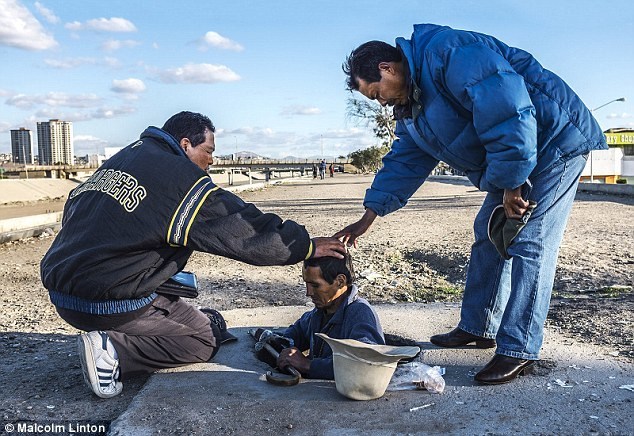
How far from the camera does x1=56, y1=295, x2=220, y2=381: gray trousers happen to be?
11.2 ft

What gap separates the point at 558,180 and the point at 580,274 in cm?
372

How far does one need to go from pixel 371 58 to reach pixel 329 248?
103 cm

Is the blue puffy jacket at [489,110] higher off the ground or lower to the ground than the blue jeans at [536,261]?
higher

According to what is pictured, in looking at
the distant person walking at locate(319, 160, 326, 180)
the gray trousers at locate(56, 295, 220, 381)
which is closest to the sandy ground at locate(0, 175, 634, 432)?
the gray trousers at locate(56, 295, 220, 381)

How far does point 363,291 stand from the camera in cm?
610

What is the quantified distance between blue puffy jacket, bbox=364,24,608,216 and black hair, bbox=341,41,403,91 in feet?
0.19

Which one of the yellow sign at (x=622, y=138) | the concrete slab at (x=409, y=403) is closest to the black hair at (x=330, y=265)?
the concrete slab at (x=409, y=403)

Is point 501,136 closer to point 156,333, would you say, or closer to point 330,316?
point 330,316

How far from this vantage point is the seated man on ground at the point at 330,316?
3.46m

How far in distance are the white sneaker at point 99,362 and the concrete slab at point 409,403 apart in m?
0.21

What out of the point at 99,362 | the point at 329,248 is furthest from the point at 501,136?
the point at 99,362

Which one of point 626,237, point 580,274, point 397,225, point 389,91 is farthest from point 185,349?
point 397,225

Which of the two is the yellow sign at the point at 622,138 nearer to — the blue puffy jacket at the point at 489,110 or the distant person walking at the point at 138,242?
the blue puffy jacket at the point at 489,110

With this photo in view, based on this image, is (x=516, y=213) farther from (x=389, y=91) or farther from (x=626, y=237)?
(x=626, y=237)
